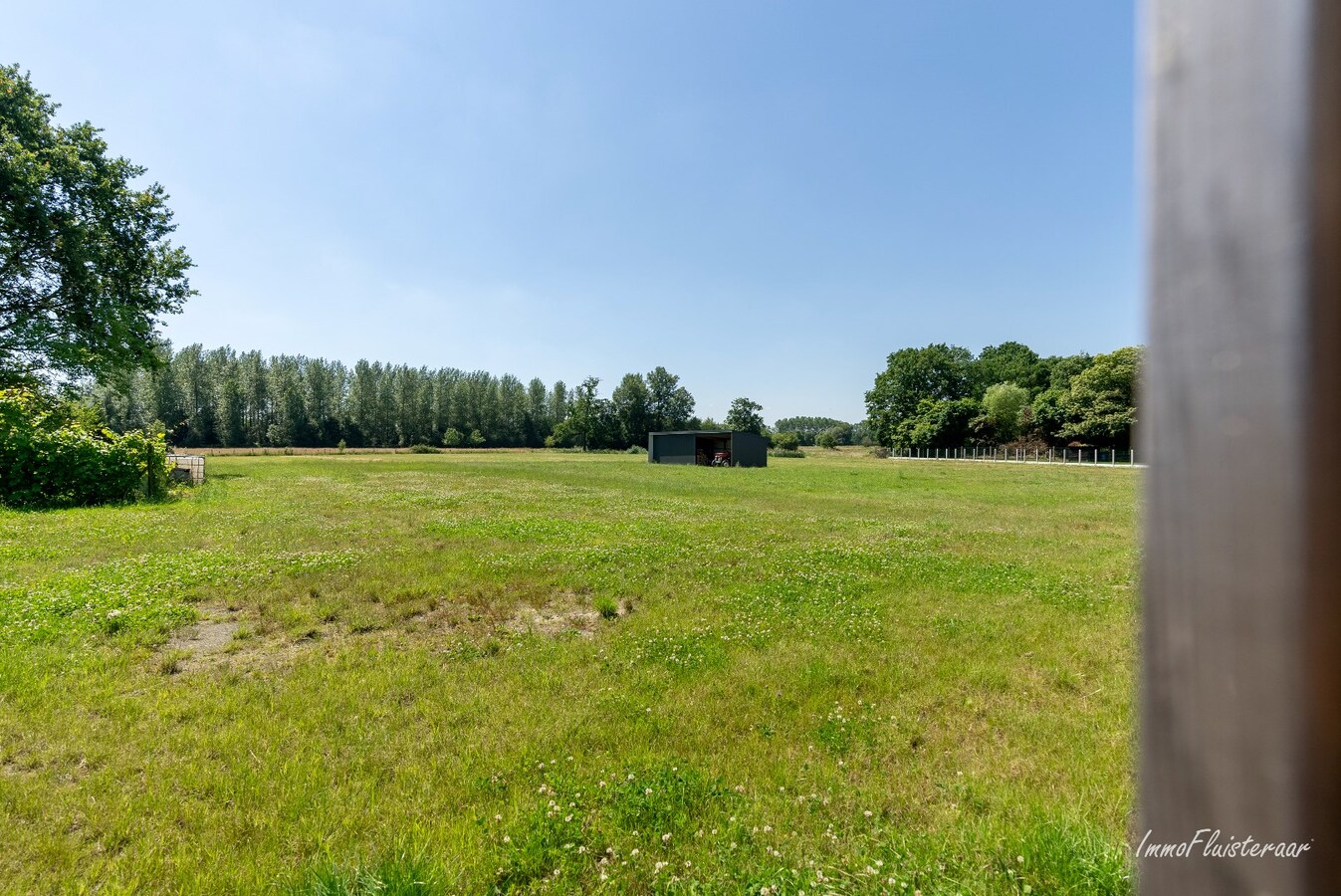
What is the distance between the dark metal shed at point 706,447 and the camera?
153 ft

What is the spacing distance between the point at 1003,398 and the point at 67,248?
84832 millimetres

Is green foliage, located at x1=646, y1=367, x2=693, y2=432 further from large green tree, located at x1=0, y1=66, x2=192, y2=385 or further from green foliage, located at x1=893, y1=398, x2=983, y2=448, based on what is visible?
large green tree, located at x1=0, y1=66, x2=192, y2=385

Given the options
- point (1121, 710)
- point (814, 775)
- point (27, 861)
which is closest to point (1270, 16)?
point (814, 775)

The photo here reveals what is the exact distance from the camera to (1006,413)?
72312 millimetres

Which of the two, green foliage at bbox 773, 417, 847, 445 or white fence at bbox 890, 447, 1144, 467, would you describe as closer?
white fence at bbox 890, 447, 1144, 467

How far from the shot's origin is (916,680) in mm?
4816

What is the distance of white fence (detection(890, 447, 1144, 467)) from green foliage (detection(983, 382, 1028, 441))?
150 inches

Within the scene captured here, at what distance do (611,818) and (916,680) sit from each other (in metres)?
3.04

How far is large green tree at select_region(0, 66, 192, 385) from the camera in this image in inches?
812

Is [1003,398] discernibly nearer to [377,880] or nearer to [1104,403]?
[1104,403]

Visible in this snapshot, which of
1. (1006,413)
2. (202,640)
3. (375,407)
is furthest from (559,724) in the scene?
(375,407)

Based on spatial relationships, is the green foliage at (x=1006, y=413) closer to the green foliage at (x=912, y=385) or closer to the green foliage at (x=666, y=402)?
the green foliage at (x=912, y=385)

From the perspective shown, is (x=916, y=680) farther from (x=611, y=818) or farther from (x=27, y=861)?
(x=27, y=861)

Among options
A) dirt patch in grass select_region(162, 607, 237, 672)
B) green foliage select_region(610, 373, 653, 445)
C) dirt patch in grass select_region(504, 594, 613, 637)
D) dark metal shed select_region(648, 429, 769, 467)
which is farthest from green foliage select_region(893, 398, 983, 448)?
dirt patch in grass select_region(162, 607, 237, 672)
